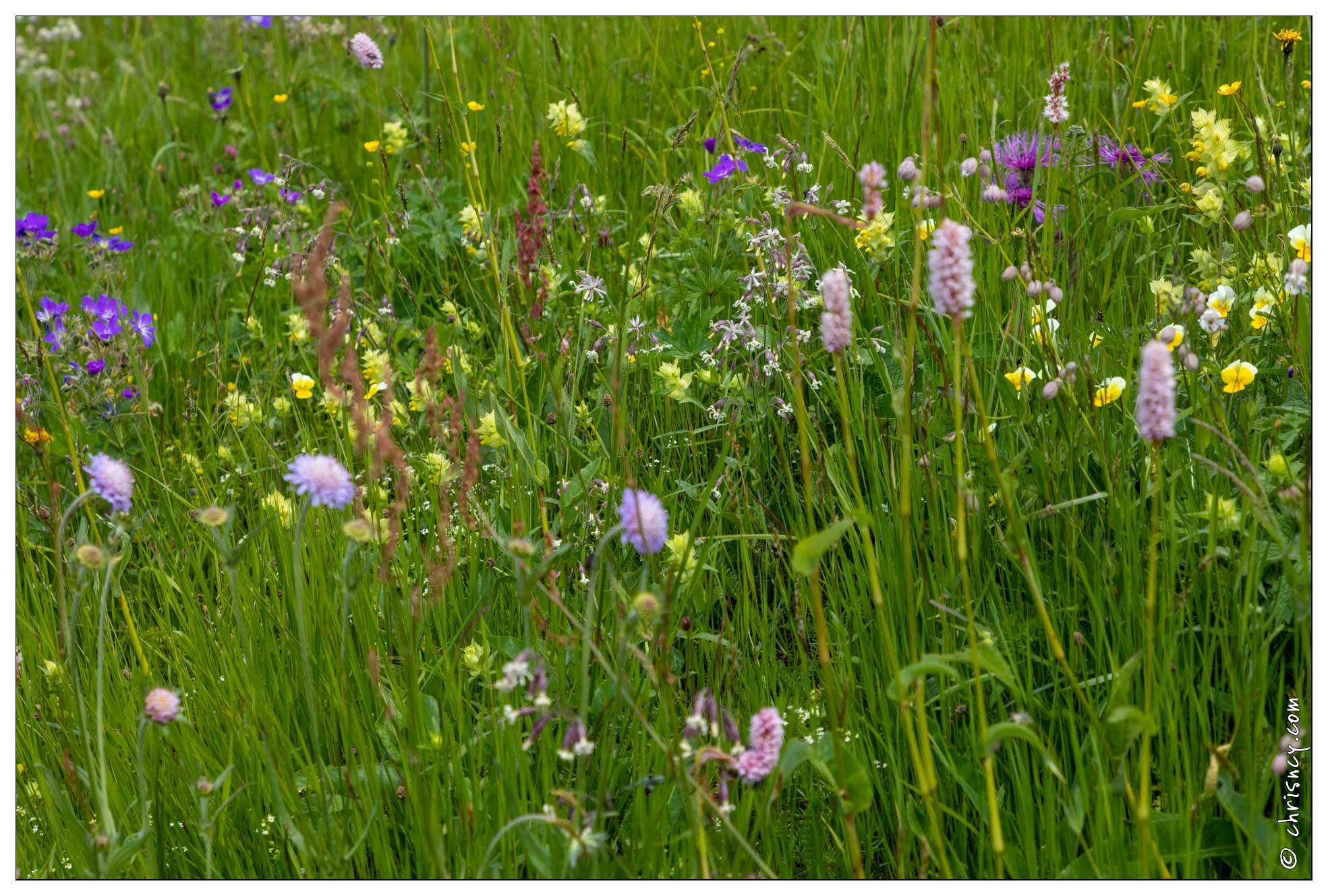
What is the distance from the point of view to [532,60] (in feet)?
12.7

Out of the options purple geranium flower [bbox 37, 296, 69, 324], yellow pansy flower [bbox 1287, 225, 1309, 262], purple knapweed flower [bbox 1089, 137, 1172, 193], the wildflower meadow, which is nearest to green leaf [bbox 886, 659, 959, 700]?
the wildflower meadow

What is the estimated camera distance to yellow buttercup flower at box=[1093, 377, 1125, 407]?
173 cm

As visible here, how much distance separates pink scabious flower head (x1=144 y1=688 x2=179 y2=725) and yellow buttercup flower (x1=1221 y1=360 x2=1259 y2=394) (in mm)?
1473

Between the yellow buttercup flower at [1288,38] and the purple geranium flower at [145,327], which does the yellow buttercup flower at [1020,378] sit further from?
the purple geranium flower at [145,327]

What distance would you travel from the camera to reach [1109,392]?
1.75 meters

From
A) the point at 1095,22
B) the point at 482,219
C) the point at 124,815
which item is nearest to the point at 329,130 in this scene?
the point at 482,219

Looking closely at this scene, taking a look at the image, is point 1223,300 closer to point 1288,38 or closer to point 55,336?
point 1288,38

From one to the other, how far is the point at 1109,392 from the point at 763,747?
38.1 inches

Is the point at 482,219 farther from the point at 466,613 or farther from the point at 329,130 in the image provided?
the point at 329,130

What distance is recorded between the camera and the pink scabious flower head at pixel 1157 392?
3.16 ft

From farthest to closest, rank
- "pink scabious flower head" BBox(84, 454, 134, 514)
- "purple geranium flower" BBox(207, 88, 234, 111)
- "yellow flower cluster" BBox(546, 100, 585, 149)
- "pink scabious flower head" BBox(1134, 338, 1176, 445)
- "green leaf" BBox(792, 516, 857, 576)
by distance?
1. "purple geranium flower" BBox(207, 88, 234, 111)
2. "yellow flower cluster" BBox(546, 100, 585, 149)
3. "pink scabious flower head" BBox(84, 454, 134, 514)
4. "green leaf" BBox(792, 516, 857, 576)
5. "pink scabious flower head" BBox(1134, 338, 1176, 445)

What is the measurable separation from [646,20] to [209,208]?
4.93 ft

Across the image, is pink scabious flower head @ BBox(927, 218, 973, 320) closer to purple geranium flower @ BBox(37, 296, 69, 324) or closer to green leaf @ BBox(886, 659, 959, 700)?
green leaf @ BBox(886, 659, 959, 700)

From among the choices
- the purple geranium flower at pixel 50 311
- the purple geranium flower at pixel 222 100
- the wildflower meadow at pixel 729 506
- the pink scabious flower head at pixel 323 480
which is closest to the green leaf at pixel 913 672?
the wildflower meadow at pixel 729 506
